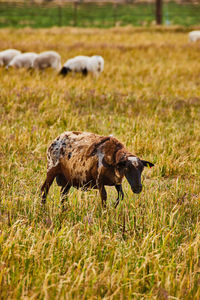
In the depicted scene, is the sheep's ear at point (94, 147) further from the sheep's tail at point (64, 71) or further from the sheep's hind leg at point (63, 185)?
the sheep's tail at point (64, 71)

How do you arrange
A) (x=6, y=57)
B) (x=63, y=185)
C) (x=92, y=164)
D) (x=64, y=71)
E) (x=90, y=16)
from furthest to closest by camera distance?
1. (x=90, y=16)
2. (x=6, y=57)
3. (x=64, y=71)
4. (x=63, y=185)
5. (x=92, y=164)

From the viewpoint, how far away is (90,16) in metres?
40.1

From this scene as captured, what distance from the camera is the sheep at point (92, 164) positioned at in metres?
2.56

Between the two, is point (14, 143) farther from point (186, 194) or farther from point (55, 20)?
point (55, 20)

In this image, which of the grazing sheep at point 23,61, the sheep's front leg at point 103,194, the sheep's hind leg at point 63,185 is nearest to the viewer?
the sheep's front leg at point 103,194

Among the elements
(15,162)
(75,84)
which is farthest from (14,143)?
(75,84)

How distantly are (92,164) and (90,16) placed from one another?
39.8 meters

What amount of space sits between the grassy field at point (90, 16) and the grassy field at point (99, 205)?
77.6ft

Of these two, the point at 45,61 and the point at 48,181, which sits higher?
the point at 45,61

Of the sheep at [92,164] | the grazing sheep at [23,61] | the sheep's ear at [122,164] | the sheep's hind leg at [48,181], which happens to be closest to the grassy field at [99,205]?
the sheep's hind leg at [48,181]

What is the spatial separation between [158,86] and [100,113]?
→ 11.2 feet

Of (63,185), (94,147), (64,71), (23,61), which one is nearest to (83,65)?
(64,71)

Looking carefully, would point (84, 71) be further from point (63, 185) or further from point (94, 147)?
point (94, 147)

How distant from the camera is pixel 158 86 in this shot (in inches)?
383
